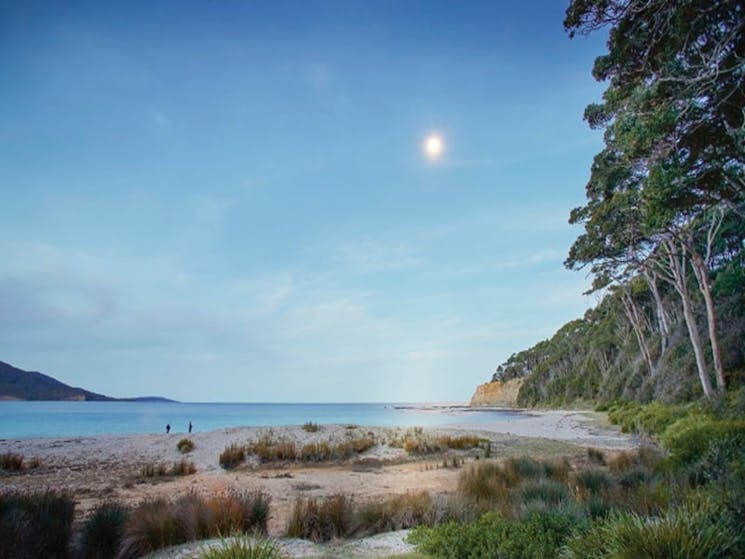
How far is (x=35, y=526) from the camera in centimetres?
556

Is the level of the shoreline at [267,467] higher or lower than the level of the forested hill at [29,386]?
lower

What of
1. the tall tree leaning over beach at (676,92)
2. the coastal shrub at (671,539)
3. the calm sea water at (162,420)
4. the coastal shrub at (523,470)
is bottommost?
the calm sea water at (162,420)

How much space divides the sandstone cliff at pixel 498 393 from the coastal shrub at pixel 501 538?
334 ft

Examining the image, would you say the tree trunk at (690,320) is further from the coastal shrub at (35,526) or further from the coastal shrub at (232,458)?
the coastal shrub at (35,526)

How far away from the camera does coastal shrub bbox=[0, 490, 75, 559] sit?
4.93 meters

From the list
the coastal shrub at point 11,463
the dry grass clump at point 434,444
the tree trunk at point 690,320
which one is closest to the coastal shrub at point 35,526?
the coastal shrub at point 11,463

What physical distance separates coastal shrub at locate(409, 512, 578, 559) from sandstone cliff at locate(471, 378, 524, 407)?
334 ft

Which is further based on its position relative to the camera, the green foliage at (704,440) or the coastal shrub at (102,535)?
the green foliage at (704,440)

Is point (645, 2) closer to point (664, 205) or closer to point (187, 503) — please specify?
point (664, 205)

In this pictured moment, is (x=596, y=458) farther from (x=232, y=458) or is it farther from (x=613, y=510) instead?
(x=232, y=458)

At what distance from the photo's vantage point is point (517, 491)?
24.3ft

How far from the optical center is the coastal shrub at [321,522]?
6.61m

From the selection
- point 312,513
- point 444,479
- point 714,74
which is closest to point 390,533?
point 312,513

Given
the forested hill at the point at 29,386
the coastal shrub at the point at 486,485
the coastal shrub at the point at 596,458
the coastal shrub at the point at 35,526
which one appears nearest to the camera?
the coastal shrub at the point at 35,526
